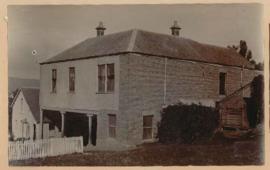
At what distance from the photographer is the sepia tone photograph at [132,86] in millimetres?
2107

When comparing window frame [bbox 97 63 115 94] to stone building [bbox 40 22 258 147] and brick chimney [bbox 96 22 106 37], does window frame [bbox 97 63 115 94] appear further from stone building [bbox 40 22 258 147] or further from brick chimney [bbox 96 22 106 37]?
brick chimney [bbox 96 22 106 37]

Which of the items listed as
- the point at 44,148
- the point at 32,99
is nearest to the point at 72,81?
the point at 32,99

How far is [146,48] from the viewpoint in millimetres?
2125

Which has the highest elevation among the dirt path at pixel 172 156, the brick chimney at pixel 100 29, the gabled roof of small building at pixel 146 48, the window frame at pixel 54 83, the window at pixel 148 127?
the brick chimney at pixel 100 29

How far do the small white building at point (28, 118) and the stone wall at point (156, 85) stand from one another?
32 cm

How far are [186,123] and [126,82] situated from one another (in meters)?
0.31

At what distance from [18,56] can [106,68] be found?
0.36 metres

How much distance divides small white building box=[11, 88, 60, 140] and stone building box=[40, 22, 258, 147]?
34 millimetres

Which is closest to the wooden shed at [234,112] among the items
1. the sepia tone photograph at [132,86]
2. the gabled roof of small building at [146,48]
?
the sepia tone photograph at [132,86]

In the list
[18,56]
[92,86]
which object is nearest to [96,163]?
[92,86]

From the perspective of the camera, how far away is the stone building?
6.92ft

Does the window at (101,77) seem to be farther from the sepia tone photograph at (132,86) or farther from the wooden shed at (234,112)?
the wooden shed at (234,112)

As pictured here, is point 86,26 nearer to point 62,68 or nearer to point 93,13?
point 93,13

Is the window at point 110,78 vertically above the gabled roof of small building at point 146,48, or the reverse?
the gabled roof of small building at point 146,48
